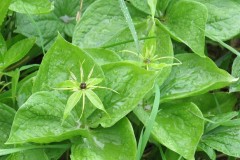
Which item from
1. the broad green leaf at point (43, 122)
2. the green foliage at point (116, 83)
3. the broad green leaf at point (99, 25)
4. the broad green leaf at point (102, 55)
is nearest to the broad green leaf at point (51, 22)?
the green foliage at point (116, 83)

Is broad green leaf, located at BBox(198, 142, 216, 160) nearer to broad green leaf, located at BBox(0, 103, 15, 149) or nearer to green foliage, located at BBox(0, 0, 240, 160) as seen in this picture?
green foliage, located at BBox(0, 0, 240, 160)

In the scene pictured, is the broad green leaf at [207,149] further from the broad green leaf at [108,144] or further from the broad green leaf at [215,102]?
the broad green leaf at [108,144]

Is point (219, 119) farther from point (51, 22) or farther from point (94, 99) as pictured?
point (51, 22)

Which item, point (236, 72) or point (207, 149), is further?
point (236, 72)

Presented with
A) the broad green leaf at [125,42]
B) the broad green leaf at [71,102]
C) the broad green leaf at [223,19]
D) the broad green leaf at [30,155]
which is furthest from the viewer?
the broad green leaf at [223,19]

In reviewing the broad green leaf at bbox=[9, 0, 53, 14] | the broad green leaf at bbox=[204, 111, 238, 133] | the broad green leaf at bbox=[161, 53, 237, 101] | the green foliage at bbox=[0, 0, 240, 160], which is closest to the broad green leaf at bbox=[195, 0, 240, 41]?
the green foliage at bbox=[0, 0, 240, 160]

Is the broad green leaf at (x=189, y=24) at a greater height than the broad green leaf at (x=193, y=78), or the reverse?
the broad green leaf at (x=189, y=24)

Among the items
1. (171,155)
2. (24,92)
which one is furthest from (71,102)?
(171,155)
